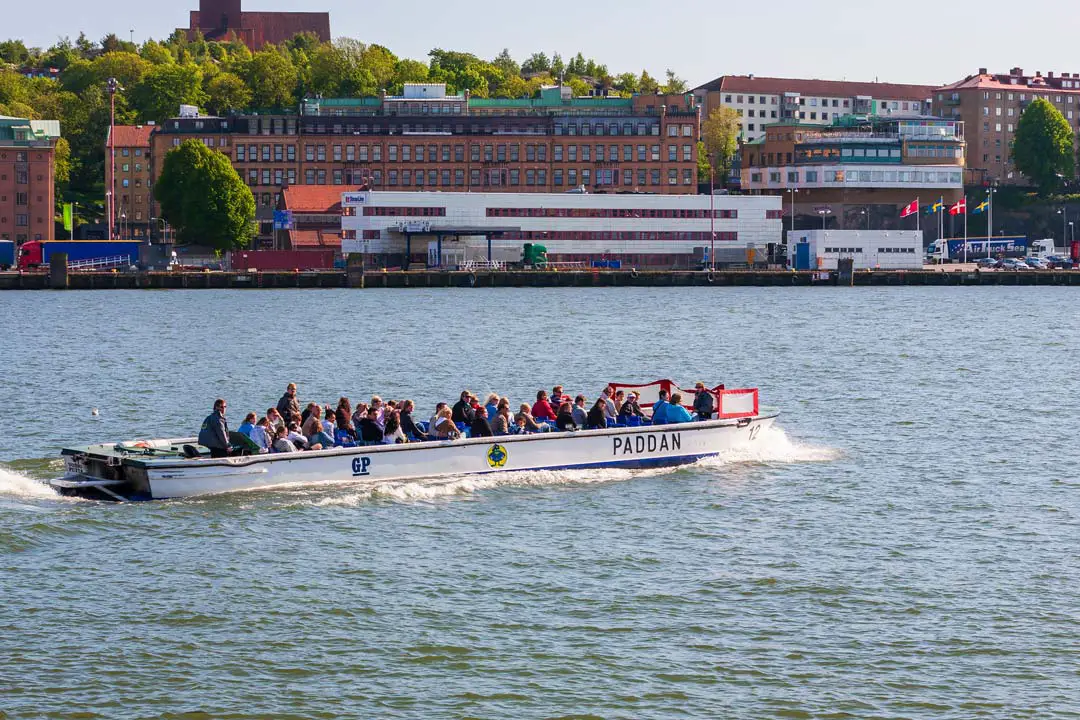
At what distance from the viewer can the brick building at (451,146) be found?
18425 cm

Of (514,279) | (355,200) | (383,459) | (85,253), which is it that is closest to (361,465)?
(383,459)

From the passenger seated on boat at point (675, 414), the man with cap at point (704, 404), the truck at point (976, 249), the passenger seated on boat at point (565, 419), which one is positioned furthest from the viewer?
the truck at point (976, 249)

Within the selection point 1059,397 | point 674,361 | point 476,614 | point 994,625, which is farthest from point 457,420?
point 674,361

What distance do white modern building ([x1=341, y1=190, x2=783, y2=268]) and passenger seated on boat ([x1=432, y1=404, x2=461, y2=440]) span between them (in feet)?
386

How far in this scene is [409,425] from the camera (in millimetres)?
37094

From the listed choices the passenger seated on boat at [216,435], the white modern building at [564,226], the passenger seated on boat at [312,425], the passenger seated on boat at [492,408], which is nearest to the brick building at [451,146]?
the white modern building at [564,226]

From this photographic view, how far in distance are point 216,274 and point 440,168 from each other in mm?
45922

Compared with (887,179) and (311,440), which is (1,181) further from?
(311,440)

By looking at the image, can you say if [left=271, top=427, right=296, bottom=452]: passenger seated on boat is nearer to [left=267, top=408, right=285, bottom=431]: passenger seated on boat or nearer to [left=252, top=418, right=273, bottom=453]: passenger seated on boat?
[left=252, top=418, right=273, bottom=453]: passenger seated on boat

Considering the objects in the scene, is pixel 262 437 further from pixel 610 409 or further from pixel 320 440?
pixel 610 409

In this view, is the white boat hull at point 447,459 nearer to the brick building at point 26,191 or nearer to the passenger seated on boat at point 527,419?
the passenger seated on boat at point 527,419

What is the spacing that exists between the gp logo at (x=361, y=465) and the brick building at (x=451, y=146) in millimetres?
148273

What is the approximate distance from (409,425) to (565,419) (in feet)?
12.6

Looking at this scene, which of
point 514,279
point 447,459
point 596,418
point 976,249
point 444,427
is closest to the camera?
point 447,459
